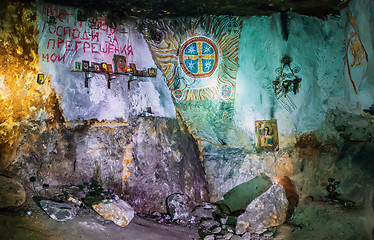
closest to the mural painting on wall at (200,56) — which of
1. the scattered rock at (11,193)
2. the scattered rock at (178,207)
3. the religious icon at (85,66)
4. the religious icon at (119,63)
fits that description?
the religious icon at (119,63)

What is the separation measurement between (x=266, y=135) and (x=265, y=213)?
62.1 inches

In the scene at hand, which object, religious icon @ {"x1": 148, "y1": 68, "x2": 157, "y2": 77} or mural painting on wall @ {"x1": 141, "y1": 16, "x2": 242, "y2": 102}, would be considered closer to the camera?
religious icon @ {"x1": 148, "y1": 68, "x2": 157, "y2": 77}

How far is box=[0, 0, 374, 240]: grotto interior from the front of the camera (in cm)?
466

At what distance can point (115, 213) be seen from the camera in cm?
455

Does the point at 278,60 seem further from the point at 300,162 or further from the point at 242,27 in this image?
the point at 300,162

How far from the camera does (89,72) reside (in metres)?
5.34

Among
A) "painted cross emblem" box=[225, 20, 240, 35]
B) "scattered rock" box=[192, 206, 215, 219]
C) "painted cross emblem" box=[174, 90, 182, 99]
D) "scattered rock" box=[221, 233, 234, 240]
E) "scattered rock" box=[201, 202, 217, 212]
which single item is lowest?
"scattered rock" box=[221, 233, 234, 240]

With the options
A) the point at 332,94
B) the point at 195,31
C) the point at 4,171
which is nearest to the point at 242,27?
the point at 195,31

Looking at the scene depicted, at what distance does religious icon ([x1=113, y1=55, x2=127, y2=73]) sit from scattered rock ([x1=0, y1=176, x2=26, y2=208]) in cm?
253

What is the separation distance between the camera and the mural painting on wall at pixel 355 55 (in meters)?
4.18

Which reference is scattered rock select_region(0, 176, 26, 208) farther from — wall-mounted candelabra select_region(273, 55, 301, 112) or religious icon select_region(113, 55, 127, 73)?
wall-mounted candelabra select_region(273, 55, 301, 112)

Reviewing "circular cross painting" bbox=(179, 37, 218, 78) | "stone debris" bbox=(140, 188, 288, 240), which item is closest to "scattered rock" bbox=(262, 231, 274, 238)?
"stone debris" bbox=(140, 188, 288, 240)

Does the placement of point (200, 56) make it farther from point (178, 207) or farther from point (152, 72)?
point (178, 207)

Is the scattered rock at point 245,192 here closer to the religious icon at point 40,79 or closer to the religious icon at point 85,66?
the religious icon at point 85,66
